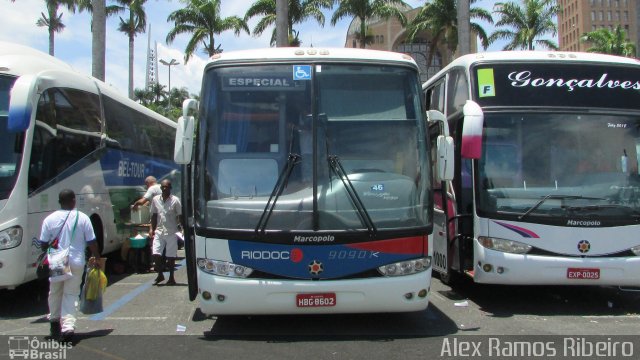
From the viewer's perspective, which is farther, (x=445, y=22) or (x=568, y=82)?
(x=445, y=22)

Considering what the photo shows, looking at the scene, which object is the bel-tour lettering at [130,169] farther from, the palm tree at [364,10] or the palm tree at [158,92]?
the palm tree at [158,92]

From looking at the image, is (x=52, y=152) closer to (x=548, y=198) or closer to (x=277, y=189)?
(x=277, y=189)

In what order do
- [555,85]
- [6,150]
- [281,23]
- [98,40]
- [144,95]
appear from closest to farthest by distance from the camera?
[6,150] < [555,85] < [98,40] < [281,23] < [144,95]

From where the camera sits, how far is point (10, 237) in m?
7.14

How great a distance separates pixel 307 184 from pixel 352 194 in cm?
49

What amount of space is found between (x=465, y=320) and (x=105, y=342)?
166 inches

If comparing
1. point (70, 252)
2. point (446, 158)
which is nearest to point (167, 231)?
point (70, 252)

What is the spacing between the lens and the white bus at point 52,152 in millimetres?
7145

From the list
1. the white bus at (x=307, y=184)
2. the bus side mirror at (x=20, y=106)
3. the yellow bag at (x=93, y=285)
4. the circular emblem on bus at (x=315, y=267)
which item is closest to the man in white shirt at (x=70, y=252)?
the yellow bag at (x=93, y=285)

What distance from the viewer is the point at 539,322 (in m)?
7.05

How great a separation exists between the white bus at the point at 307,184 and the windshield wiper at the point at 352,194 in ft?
0.04

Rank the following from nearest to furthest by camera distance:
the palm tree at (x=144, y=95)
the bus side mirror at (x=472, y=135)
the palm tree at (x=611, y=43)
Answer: the bus side mirror at (x=472, y=135) < the palm tree at (x=611, y=43) < the palm tree at (x=144, y=95)

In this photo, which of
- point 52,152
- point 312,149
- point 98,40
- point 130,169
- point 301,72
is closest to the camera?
point 312,149

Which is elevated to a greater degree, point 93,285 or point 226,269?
point 226,269
